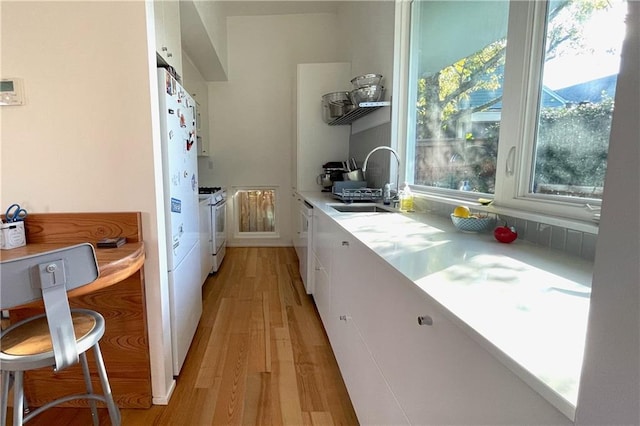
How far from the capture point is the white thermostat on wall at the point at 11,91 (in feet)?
4.27

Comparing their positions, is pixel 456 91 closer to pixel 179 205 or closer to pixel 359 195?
pixel 359 195

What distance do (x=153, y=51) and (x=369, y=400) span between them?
1704 millimetres

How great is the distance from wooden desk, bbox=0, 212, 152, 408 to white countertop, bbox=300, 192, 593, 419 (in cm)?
106

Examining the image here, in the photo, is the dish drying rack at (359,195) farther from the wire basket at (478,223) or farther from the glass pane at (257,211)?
Answer: the glass pane at (257,211)

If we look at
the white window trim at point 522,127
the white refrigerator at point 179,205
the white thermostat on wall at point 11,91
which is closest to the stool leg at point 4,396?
the white refrigerator at point 179,205

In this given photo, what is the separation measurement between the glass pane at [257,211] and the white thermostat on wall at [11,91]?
341 cm

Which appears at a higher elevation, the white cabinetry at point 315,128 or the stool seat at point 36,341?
the white cabinetry at point 315,128

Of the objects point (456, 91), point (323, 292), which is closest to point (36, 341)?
point (323, 292)

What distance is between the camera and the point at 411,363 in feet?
2.68

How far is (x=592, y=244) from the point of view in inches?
38.1

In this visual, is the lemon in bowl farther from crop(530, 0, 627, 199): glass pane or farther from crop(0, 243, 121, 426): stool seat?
crop(0, 243, 121, 426): stool seat

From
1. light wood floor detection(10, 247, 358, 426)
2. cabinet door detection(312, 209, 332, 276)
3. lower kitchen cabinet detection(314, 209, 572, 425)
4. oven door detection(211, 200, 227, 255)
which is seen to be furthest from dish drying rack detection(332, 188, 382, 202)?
oven door detection(211, 200, 227, 255)

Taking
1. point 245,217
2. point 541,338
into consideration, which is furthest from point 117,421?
point 245,217

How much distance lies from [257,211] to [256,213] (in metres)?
0.03
